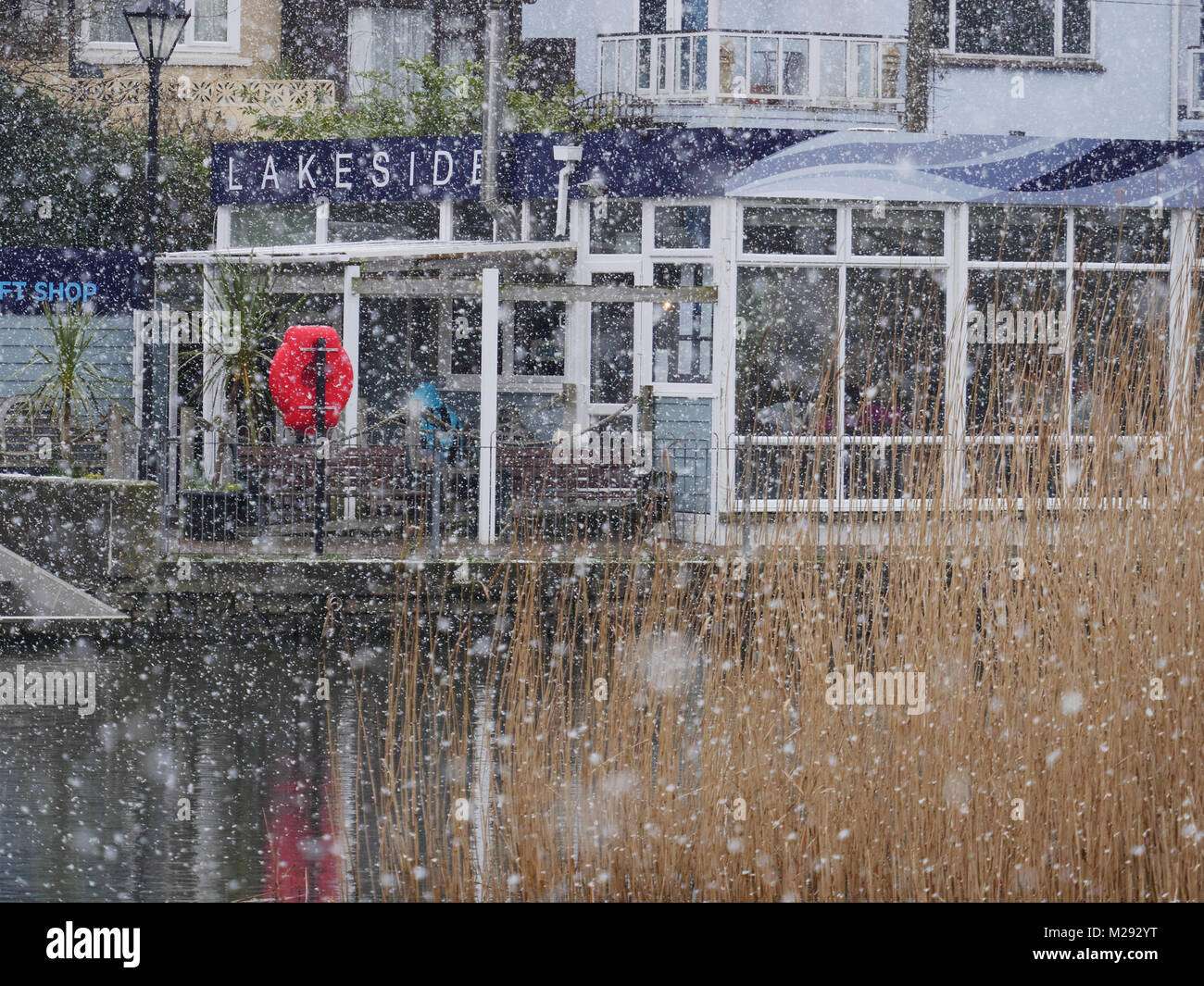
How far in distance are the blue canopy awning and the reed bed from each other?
8.44m

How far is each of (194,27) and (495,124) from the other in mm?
7762

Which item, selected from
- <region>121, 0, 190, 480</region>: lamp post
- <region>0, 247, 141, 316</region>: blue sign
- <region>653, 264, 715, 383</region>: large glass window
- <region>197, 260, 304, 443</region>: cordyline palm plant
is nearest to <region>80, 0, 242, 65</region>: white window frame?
<region>0, 247, 141, 316</region>: blue sign

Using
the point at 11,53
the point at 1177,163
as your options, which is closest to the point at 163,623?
the point at 1177,163

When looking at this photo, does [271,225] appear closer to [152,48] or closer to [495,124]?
[495,124]

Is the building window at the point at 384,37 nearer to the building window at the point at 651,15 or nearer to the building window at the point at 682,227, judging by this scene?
the building window at the point at 651,15

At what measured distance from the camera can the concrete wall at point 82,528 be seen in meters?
9.73

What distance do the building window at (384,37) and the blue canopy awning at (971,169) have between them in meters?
11.2

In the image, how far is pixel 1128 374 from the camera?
4.15m

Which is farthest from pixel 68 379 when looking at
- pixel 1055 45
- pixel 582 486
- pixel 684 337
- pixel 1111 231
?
pixel 1055 45

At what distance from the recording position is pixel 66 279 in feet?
52.6

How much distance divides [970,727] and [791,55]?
16420mm

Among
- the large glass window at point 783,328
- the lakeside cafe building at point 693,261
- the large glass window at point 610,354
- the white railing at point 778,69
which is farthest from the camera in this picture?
the white railing at point 778,69

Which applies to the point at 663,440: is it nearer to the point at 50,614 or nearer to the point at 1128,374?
the point at 50,614

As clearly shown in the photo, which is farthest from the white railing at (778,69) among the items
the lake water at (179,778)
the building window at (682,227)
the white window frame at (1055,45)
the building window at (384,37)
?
the lake water at (179,778)
